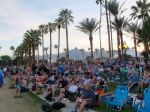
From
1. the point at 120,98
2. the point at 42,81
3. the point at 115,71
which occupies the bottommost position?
the point at 120,98

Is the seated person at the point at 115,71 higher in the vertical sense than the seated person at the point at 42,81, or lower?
higher

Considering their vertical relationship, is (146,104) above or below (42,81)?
below

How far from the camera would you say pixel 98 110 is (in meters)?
7.21

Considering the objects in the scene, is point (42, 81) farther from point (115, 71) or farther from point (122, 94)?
point (115, 71)

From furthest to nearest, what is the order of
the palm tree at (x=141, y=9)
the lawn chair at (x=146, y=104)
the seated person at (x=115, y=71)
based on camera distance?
1. the palm tree at (x=141, y=9)
2. the seated person at (x=115, y=71)
3. the lawn chair at (x=146, y=104)

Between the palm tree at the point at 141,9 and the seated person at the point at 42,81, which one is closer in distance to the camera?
the seated person at the point at 42,81

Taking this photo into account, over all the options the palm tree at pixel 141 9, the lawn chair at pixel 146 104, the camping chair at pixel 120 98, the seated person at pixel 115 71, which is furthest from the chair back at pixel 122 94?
the palm tree at pixel 141 9

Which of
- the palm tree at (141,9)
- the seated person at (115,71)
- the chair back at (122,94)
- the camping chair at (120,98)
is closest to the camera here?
the camping chair at (120,98)

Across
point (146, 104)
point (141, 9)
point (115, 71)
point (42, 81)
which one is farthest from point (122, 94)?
point (141, 9)

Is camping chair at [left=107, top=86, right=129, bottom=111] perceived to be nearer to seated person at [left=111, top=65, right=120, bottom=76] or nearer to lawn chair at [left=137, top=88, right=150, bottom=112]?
lawn chair at [left=137, top=88, right=150, bottom=112]

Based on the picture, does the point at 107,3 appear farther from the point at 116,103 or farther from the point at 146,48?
the point at 116,103

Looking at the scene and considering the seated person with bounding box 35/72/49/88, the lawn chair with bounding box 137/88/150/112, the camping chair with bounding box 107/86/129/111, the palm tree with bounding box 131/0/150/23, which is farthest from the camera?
the palm tree with bounding box 131/0/150/23

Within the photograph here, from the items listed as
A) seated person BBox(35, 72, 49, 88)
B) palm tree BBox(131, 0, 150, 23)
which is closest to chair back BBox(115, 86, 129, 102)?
seated person BBox(35, 72, 49, 88)

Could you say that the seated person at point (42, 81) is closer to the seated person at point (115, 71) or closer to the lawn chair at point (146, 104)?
the seated person at point (115, 71)
